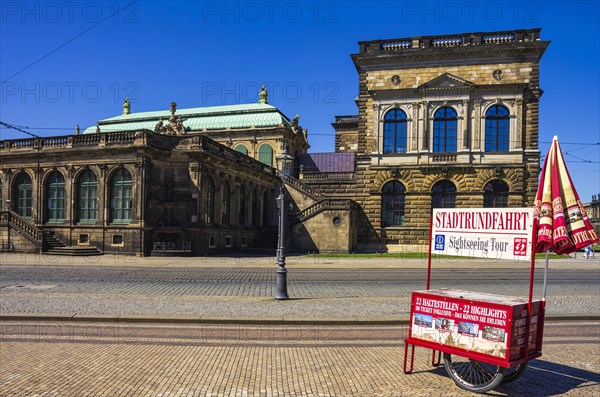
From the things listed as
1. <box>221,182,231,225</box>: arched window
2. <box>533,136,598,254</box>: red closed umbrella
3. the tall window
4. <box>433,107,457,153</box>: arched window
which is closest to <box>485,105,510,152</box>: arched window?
<box>433,107,457,153</box>: arched window

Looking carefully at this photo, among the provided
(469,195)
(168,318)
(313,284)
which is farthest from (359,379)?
(469,195)

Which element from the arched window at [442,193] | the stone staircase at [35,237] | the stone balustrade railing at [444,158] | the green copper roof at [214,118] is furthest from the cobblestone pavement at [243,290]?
the green copper roof at [214,118]

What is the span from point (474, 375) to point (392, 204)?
3579 centimetres

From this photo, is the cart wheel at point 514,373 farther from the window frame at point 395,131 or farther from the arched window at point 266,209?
the arched window at point 266,209

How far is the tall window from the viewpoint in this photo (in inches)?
1305

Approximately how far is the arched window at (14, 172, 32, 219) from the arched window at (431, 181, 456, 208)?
31377mm

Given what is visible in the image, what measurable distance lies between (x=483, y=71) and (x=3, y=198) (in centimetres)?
3879

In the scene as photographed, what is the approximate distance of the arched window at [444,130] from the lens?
41000 mm

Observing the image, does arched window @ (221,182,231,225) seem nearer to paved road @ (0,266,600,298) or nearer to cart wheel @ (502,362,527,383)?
paved road @ (0,266,600,298)

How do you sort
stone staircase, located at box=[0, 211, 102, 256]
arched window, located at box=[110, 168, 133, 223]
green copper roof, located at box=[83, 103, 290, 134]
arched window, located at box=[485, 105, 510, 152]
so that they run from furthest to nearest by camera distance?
green copper roof, located at box=[83, 103, 290, 134]
arched window, located at box=[485, 105, 510, 152]
arched window, located at box=[110, 168, 133, 223]
stone staircase, located at box=[0, 211, 102, 256]

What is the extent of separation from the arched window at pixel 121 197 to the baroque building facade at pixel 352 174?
0.08 metres

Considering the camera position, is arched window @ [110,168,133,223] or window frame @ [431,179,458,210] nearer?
arched window @ [110,168,133,223]

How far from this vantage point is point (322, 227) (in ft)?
127

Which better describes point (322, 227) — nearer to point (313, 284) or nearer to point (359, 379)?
point (313, 284)
